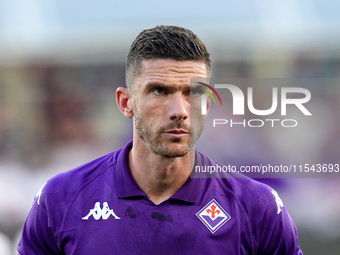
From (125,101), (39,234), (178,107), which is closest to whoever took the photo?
(178,107)

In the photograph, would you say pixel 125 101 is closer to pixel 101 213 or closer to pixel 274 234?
pixel 101 213

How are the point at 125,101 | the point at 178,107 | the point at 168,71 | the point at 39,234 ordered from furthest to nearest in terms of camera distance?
1. the point at 125,101
2. the point at 39,234
3. the point at 168,71
4. the point at 178,107

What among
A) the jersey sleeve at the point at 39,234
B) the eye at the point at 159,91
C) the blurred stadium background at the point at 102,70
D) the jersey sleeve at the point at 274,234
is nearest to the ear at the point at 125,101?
the eye at the point at 159,91

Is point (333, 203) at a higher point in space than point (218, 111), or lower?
lower

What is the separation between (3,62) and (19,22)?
0.53m

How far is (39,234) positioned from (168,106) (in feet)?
3.01

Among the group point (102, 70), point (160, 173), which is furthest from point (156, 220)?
point (102, 70)

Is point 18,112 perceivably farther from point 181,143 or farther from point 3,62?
point 181,143

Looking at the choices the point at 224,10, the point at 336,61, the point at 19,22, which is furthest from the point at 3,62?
the point at 336,61

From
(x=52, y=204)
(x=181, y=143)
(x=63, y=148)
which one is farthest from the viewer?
(x=63, y=148)

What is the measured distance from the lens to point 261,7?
21.9 feet

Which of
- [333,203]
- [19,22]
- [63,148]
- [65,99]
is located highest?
[19,22]

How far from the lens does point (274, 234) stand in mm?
2682

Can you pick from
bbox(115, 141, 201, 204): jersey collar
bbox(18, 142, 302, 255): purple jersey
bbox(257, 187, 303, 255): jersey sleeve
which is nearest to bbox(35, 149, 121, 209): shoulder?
bbox(18, 142, 302, 255): purple jersey
